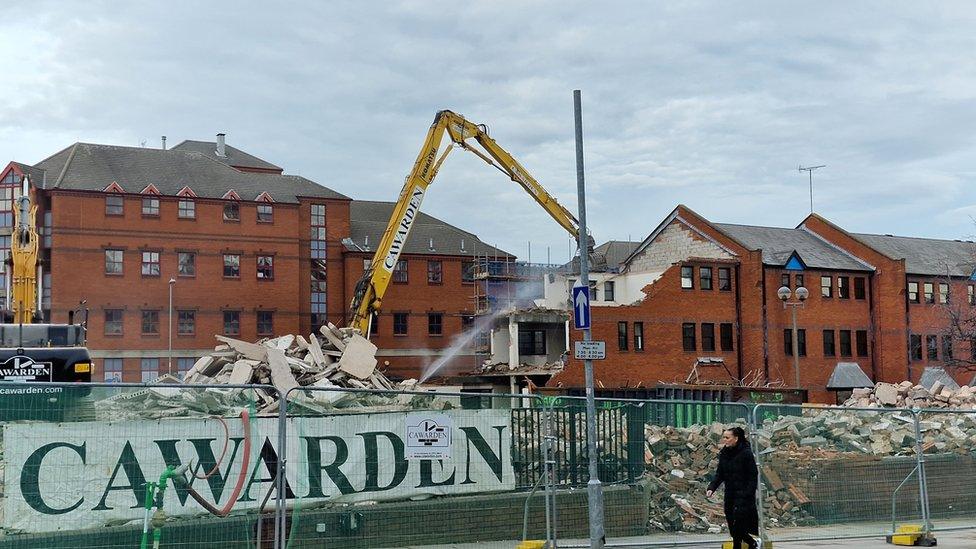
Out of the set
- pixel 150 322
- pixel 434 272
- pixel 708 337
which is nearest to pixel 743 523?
pixel 708 337

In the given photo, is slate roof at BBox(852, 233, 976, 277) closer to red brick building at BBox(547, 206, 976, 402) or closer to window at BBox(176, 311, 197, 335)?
red brick building at BBox(547, 206, 976, 402)

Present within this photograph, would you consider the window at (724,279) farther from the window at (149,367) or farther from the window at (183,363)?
the window at (149,367)

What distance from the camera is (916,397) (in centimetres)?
4512

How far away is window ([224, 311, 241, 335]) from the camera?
214 ft

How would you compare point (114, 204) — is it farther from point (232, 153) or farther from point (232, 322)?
point (232, 153)

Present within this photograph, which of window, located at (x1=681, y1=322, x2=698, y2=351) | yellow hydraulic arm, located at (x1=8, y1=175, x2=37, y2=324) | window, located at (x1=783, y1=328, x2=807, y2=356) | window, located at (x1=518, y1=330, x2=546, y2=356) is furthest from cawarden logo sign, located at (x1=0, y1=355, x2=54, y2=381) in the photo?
window, located at (x1=783, y1=328, x2=807, y2=356)

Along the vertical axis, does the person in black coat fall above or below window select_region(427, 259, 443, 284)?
below

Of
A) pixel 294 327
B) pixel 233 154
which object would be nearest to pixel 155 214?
pixel 294 327

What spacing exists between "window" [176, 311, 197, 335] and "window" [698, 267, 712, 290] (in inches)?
1217

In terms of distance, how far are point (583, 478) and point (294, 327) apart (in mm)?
54615

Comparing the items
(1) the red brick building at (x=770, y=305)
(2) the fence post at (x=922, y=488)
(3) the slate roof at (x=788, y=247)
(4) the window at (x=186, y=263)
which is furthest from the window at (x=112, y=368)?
(2) the fence post at (x=922, y=488)

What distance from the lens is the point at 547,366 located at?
187 ft

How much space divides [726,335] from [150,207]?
3549cm

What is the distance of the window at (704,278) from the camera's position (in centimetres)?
5666
